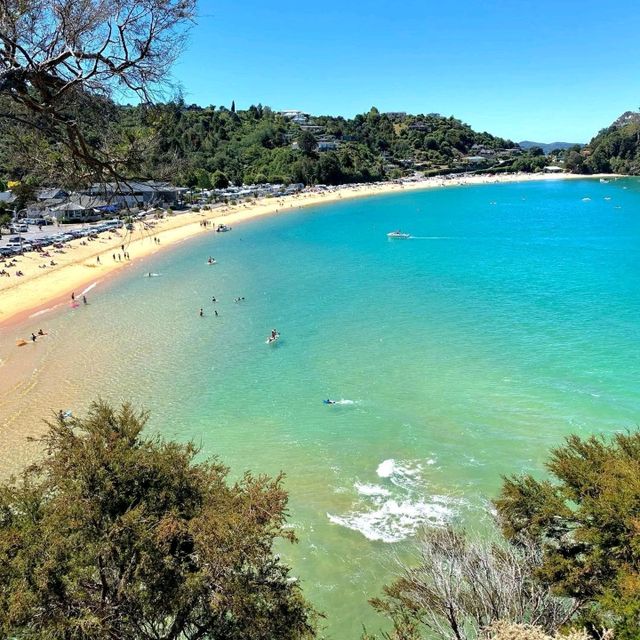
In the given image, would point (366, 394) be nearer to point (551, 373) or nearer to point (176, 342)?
point (551, 373)

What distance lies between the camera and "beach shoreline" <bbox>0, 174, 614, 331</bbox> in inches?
1519

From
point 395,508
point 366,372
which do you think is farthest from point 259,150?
point 395,508

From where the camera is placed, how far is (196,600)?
833cm

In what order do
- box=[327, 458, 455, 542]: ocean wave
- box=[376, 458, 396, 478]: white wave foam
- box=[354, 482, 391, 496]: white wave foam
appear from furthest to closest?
1. box=[376, 458, 396, 478]: white wave foam
2. box=[354, 482, 391, 496]: white wave foam
3. box=[327, 458, 455, 542]: ocean wave

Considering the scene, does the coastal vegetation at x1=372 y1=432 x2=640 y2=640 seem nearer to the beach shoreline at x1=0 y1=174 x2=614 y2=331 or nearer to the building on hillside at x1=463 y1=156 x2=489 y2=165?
the beach shoreline at x1=0 y1=174 x2=614 y2=331

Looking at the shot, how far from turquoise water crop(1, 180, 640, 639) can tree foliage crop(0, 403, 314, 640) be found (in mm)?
4458

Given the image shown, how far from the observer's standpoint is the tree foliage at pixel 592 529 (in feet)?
27.8

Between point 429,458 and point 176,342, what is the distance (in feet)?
61.0

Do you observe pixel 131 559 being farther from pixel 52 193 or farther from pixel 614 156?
pixel 614 156

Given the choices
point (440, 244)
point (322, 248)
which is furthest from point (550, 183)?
point (322, 248)

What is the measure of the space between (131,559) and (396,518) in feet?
29.8

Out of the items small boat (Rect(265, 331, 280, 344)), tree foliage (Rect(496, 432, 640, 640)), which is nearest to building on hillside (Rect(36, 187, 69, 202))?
tree foliage (Rect(496, 432, 640, 640))

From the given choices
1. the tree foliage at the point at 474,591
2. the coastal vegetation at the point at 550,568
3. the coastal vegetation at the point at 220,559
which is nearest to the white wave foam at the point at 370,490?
the coastal vegetation at the point at 550,568

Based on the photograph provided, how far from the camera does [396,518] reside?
49.8 ft
